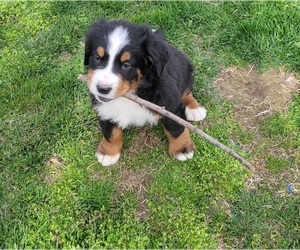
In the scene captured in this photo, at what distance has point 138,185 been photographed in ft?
11.3

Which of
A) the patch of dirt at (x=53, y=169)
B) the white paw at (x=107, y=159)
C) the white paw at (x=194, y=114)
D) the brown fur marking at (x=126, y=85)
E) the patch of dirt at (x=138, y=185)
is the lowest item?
the patch of dirt at (x=53, y=169)

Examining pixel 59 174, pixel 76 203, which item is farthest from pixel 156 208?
pixel 59 174

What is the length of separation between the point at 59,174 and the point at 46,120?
57cm

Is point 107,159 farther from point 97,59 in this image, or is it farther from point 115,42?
point 115,42

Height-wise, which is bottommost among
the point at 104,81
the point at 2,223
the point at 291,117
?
the point at 2,223

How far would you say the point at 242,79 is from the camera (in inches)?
161

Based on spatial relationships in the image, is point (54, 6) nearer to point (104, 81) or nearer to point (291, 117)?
→ point (104, 81)

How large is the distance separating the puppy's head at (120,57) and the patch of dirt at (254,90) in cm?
133

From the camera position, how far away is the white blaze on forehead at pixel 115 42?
2.70 metres

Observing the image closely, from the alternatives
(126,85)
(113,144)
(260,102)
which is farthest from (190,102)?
(126,85)

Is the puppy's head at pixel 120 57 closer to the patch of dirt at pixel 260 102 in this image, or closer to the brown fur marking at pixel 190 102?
the brown fur marking at pixel 190 102

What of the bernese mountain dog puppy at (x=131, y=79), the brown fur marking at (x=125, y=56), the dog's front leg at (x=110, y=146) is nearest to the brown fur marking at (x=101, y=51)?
the bernese mountain dog puppy at (x=131, y=79)

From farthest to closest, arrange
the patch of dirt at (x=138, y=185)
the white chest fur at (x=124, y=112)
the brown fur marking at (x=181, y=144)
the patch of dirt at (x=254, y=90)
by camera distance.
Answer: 1. the patch of dirt at (x=254, y=90)
2. the brown fur marking at (x=181, y=144)
3. the patch of dirt at (x=138, y=185)
4. the white chest fur at (x=124, y=112)

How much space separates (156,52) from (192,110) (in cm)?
109
